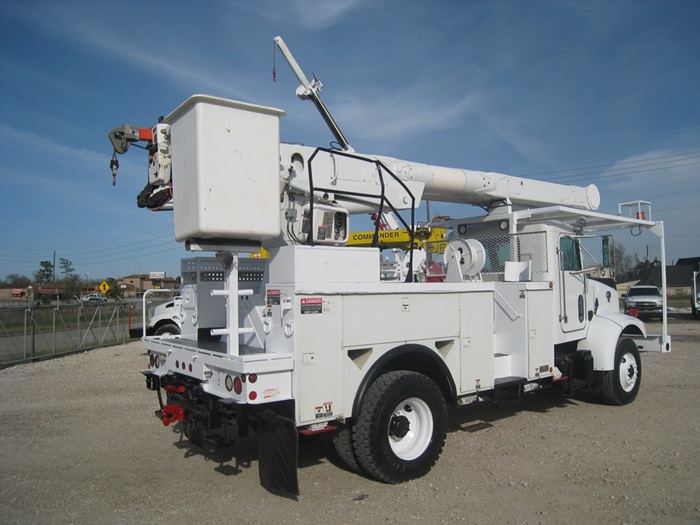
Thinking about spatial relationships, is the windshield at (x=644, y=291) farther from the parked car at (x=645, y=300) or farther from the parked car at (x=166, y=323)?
the parked car at (x=166, y=323)

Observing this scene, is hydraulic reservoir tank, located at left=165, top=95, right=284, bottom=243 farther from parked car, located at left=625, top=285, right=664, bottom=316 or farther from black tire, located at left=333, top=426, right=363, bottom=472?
parked car, located at left=625, top=285, right=664, bottom=316

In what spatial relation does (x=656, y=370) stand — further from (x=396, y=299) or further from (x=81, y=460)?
(x=81, y=460)

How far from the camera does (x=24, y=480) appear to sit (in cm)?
555

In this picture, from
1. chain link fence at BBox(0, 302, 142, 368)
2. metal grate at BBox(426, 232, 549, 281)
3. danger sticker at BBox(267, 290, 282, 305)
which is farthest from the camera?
chain link fence at BBox(0, 302, 142, 368)

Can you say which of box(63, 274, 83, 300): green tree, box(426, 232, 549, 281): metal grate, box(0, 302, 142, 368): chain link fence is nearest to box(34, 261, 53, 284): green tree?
box(63, 274, 83, 300): green tree

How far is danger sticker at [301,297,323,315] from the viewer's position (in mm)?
4570

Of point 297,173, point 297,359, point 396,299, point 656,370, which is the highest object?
point 297,173

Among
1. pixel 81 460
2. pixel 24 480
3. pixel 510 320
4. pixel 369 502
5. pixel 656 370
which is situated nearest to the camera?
pixel 369 502

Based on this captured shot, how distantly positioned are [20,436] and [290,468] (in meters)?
4.88

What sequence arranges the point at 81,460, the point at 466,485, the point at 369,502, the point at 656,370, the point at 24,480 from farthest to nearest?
the point at 656,370, the point at 81,460, the point at 24,480, the point at 466,485, the point at 369,502

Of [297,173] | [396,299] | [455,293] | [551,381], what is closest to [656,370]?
[551,381]

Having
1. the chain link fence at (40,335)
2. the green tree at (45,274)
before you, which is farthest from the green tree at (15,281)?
the chain link fence at (40,335)

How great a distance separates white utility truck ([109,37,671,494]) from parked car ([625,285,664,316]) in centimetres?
2139

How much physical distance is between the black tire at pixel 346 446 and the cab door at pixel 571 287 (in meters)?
3.82
